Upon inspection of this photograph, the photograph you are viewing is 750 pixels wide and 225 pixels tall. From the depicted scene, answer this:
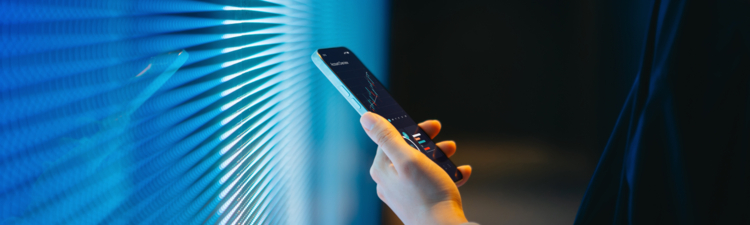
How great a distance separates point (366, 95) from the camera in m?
0.76

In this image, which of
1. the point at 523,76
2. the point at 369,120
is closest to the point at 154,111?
the point at 369,120

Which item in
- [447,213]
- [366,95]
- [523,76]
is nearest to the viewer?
[447,213]

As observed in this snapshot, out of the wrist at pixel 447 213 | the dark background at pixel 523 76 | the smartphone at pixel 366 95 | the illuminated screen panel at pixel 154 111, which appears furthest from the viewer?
the dark background at pixel 523 76

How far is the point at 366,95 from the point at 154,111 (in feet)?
1.34

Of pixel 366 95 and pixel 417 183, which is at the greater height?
pixel 366 95

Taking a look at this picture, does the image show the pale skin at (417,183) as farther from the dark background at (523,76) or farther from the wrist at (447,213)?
the dark background at (523,76)

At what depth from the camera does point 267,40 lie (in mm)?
666

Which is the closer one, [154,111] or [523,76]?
[154,111]

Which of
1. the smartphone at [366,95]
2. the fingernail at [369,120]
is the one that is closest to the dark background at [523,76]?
the smartphone at [366,95]

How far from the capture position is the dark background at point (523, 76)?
7.38 ft

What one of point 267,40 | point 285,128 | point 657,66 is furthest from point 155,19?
point 657,66

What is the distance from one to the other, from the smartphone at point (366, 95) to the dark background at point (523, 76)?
4.67 feet

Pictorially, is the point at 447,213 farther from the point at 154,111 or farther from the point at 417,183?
the point at 154,111

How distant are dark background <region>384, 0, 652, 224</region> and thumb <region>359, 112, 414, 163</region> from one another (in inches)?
61.9
